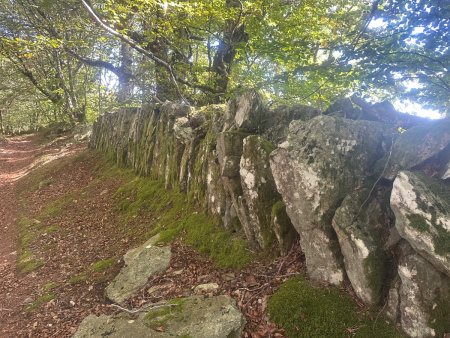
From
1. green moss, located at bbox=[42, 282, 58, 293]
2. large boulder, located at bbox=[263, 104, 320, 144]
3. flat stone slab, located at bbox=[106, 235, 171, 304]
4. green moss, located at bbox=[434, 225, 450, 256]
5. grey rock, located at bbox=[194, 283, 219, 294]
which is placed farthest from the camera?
green moss, located at bbox=[42, 282, 58, 293]

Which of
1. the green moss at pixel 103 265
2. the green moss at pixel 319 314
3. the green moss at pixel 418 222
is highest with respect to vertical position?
the green moss at pixel 418 222

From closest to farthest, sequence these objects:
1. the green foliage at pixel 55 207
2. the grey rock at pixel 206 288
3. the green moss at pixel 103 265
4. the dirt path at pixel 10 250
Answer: the grey rock at pixel 206 288
the dirt path at pixel 10 250
the green moss at pixel 103 265
the green foliage at pixel 55 207

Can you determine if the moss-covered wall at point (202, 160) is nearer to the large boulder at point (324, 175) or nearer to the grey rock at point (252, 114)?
the grey rock at point (252, 114)

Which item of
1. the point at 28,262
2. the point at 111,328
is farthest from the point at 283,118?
the point at 28,262

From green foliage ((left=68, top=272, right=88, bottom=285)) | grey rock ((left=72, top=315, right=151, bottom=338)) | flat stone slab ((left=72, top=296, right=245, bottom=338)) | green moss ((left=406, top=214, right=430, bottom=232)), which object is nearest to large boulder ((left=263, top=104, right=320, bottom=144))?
green moss ((left=406, top=214, right=430, bottom=232))

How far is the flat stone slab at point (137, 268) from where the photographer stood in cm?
573

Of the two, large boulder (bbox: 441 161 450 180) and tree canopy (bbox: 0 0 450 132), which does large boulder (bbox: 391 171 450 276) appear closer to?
large boulder (bbox: 441 161 450 180)

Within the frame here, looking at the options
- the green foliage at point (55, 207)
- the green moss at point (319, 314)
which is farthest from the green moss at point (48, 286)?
the green moss at point (319, 314)

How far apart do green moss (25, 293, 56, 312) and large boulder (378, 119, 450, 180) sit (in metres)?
6.21

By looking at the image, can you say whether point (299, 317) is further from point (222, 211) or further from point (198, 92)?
point (198, 92)

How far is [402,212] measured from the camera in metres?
3.56

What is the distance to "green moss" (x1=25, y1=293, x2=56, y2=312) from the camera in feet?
20.2

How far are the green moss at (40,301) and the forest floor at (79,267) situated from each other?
22mm

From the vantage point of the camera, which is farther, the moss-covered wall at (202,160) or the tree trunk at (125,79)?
the tree trunk at (125,79)
